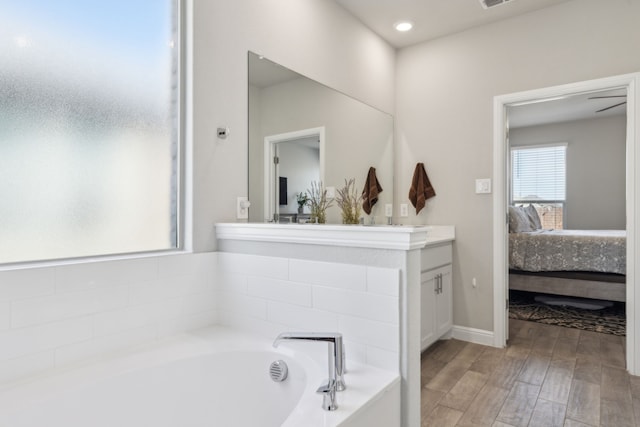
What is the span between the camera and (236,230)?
6.26 feet

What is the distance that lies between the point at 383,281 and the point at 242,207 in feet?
3.31

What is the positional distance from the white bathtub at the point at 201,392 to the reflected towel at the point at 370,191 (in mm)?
1667

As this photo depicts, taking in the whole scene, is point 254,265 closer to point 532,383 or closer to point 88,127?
point 88,127

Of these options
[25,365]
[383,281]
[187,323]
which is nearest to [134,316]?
[187,323]

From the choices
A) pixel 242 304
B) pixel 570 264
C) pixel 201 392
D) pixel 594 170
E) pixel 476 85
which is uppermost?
pixel 476 85

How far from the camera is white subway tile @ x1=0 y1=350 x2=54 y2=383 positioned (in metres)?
1.29

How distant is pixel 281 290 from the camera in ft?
5.69

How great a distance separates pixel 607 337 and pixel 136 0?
4100 millimetres

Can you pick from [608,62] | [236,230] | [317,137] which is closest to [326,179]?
[317,137]

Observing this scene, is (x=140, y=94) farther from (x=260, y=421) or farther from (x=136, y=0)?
(x=260, y=421)

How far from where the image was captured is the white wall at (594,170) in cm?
588

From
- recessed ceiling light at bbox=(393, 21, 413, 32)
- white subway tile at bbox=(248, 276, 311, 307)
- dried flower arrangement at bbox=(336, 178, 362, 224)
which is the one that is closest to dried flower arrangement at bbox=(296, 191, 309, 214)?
dried flower arrangement at bbox=(336, 178, 362, 224)

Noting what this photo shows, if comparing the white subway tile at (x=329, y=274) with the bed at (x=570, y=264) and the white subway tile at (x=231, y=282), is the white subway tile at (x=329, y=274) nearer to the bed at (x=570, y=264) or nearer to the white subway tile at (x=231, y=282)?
the white subway tile at (x=231, y=282)

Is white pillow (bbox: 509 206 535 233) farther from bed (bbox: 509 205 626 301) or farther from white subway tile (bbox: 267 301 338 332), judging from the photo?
white subway tile (bbox: 267 301 338 332)
